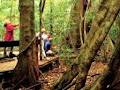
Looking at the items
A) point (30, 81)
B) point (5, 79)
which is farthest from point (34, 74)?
point (5, 79)

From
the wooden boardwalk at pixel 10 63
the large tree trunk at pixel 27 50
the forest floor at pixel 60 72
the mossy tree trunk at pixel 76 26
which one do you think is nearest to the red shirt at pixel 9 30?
the wooden boardwalk at pixel 10 63

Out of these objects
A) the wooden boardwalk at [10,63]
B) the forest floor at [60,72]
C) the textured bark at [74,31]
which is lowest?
the forest floor at [60,72]

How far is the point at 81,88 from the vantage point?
20.2 ft

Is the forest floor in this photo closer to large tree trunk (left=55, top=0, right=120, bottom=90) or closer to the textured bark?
the textured bark

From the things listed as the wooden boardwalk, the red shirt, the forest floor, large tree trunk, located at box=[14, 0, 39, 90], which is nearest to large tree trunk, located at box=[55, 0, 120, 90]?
large tree trunk, located at box=[14, 0, 39, 90]

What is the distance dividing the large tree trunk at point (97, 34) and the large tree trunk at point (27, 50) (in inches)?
130

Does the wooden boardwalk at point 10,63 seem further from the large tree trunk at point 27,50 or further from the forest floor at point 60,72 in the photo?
the large tree trunk at point 27,50

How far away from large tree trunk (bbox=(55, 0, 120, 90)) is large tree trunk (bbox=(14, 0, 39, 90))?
3.31 m

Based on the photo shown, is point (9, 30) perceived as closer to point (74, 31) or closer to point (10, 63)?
point (10, 63)

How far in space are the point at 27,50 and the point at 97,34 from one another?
12.8ft

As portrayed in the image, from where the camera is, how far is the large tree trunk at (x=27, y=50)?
9.41m

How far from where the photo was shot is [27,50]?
9.62 m

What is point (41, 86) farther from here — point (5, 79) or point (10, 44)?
point (10, 44)

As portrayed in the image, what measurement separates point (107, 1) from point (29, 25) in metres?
3.92
